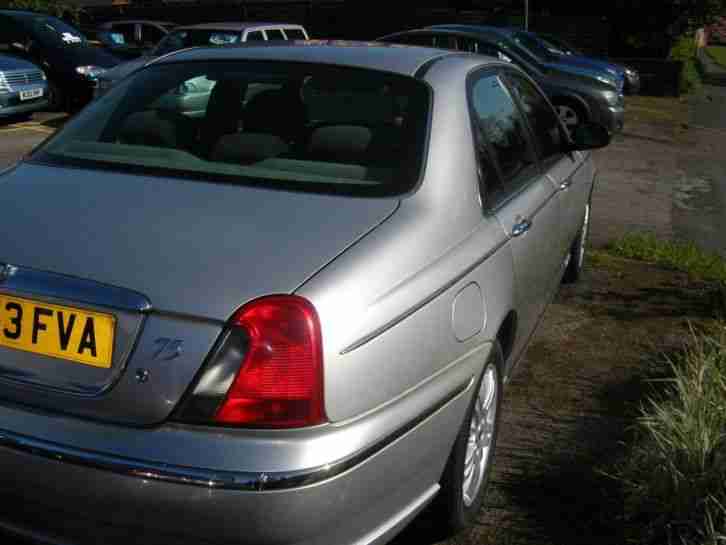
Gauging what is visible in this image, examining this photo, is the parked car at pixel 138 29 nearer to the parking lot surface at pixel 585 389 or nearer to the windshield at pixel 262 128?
the parking lot surface at pixel 585 389

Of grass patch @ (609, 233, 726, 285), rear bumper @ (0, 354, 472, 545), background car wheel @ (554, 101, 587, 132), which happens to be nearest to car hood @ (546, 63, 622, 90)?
background car wheel @ (554, 101, 587, 132)

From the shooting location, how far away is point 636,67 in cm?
2408

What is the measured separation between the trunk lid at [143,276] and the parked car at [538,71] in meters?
11.3

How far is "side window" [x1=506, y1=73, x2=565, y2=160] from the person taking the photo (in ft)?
14.6

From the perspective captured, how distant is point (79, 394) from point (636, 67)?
23742 mm

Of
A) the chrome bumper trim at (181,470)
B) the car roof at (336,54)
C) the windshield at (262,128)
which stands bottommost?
the chrome bumper trim at (181,470)

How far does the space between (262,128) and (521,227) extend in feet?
3.41

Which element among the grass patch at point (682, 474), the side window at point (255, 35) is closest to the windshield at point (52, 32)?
the side window at point (255, 35)

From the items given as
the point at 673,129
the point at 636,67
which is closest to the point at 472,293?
the point at 673,129

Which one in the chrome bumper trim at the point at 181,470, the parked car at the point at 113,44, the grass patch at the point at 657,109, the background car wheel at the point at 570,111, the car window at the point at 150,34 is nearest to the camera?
the chrome bumper trim at the point at 181,470

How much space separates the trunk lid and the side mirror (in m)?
2.27

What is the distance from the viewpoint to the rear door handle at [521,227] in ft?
11.4

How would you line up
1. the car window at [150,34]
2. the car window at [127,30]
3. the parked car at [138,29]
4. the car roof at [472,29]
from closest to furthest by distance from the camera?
the car roof at [472,29] < the parked car at [138,29] < the car window at [127,30] < the car window at [150,34]

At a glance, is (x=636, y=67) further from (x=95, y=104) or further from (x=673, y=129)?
(x=95, y=104)
